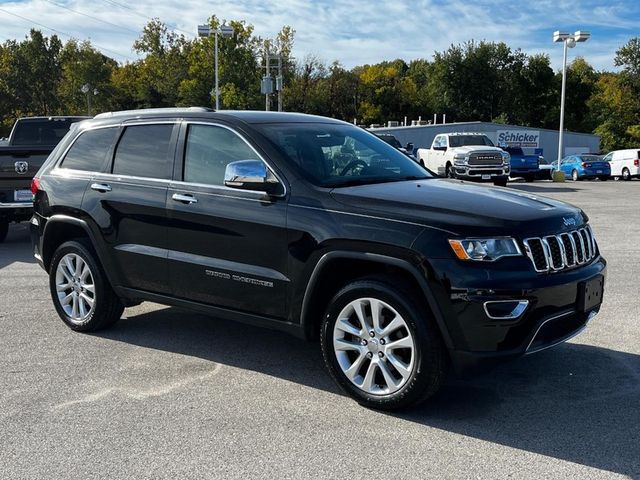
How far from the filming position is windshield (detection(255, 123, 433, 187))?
184 inches

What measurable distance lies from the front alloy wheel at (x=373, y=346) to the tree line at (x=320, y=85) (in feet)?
198

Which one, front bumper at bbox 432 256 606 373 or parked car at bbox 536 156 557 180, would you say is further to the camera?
parked car at bbox 536 156 557 180

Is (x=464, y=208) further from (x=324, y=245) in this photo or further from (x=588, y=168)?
(x=588, y=168)

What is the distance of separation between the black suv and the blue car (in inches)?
1239

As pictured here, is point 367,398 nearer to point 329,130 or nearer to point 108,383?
point 108,383

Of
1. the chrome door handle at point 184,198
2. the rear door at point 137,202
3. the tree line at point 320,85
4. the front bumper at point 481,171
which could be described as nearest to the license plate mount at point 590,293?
the chrome door handle at point 184,198

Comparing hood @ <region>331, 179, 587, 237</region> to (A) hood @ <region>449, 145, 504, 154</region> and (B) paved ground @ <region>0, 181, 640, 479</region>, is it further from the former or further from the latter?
(A) hood @ <region>449, 145, 504, 154</region>

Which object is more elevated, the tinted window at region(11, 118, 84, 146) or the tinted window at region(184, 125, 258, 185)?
the tinted window at region(11, 118, 84, 146)

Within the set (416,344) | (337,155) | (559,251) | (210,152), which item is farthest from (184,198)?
(559,251)

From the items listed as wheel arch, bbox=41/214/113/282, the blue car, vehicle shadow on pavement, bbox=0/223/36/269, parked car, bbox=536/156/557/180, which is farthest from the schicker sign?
wheel arch, bbox=41/214/113/282

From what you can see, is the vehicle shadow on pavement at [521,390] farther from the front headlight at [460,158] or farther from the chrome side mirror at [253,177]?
the front headlight at [460,158]

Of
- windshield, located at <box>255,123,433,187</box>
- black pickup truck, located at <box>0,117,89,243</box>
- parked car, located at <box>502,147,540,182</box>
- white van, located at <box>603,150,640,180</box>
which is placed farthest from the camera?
white van, located at <box>603,150,640,180</box>

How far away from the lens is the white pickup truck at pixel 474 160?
23453mm

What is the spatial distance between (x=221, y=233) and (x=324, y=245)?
871 millimetres
